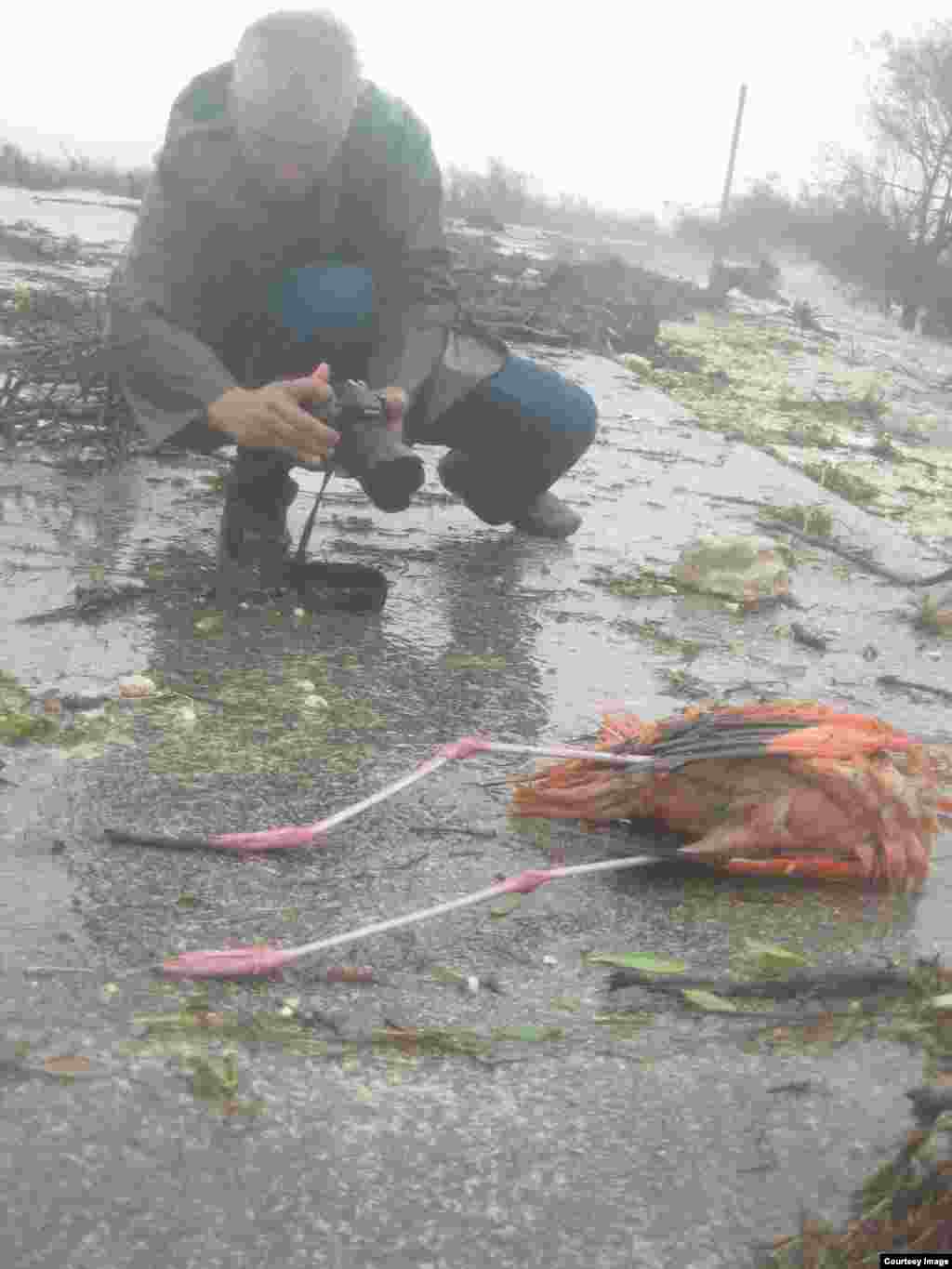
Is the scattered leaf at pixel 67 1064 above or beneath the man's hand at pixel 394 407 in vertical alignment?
beneath

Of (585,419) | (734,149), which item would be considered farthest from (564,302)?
(734,149)

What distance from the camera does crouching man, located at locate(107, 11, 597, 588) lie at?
2.95m

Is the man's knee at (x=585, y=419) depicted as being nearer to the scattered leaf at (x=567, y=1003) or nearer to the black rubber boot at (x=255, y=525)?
the black rubber boot at (x=255, y=525)

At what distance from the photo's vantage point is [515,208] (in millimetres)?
27359

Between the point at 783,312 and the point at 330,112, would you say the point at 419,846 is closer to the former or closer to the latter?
the point at 330,112

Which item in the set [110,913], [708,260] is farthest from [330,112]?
[708,260]

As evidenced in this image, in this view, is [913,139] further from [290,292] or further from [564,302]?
[290,292]

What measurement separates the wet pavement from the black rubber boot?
0.32 ft

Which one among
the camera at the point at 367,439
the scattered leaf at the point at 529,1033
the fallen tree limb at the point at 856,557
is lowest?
the scattered leaf at the point at 529,1033

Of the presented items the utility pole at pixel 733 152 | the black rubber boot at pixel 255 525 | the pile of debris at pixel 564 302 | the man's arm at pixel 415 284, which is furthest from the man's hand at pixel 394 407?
the utility pole at pixel 733 152

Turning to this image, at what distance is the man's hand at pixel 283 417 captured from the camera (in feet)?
9.46

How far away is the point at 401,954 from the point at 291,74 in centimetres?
191

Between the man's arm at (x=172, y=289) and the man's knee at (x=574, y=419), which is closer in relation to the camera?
the man's arm at (x=172, y=289)

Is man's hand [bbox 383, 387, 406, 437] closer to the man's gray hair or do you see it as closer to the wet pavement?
the wet pavement
